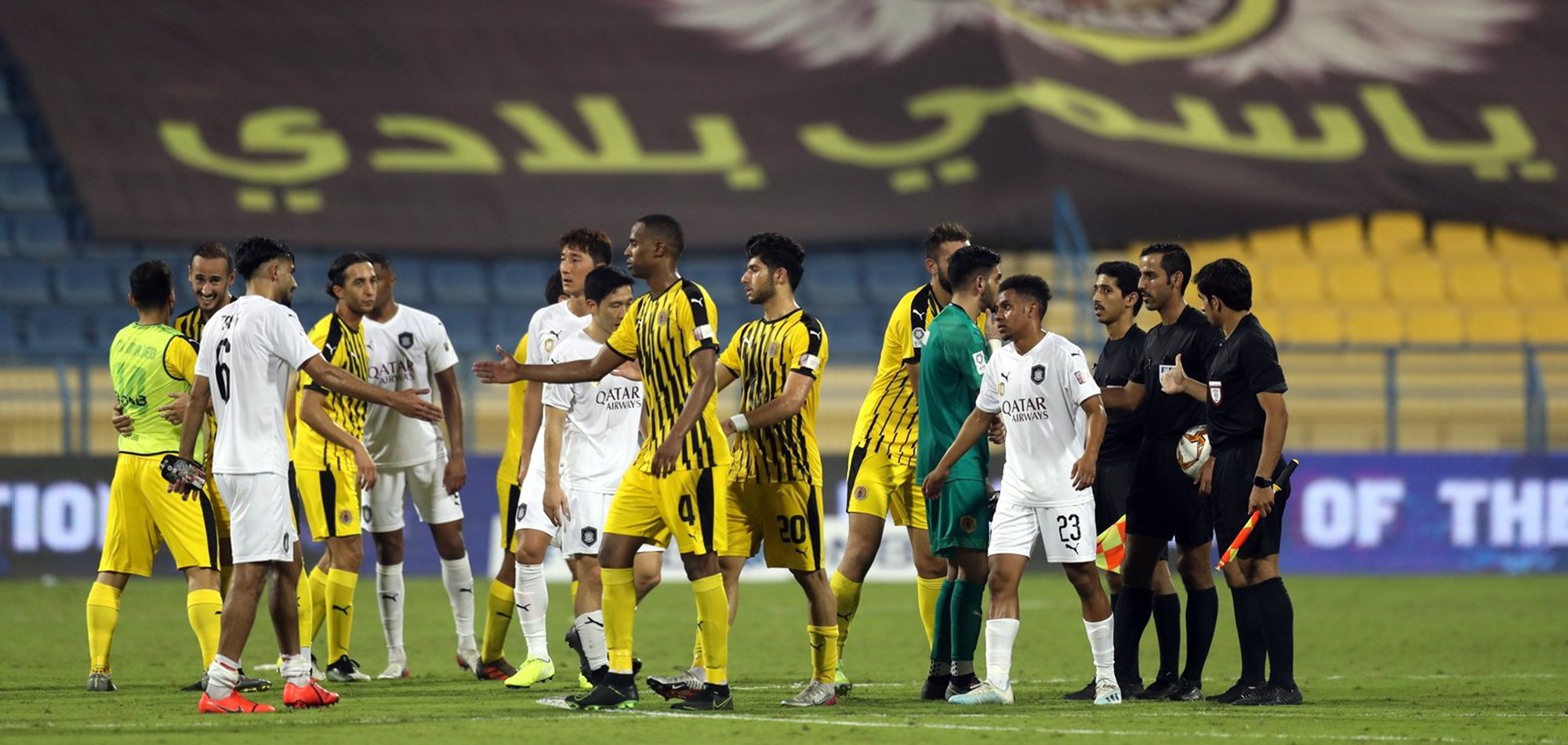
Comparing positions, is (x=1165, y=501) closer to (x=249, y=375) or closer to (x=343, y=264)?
(x=249, y=375)

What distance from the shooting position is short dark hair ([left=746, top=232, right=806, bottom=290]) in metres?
8.72

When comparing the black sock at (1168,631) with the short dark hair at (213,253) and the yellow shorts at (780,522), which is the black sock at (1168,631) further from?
the short dark hair at (213,253)

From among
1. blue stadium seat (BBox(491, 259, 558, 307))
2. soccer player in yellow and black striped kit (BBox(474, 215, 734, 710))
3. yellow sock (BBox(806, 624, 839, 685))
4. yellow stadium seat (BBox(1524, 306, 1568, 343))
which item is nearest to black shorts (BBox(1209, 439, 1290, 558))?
yellow sock (BBox(806, 624, 839, 685))

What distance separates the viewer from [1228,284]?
8.89m

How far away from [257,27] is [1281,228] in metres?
12.9

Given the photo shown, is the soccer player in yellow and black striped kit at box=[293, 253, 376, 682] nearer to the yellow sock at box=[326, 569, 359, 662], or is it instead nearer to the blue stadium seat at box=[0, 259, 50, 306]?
the yellow sock at box=[326, 569, 359, 662]

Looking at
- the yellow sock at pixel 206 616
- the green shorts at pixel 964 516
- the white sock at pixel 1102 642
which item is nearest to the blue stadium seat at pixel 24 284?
the yellow sock at pixel 206 616

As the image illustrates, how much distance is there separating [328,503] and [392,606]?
0.68 meters

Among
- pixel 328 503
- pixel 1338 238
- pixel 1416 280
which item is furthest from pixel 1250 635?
pixel 1338 238

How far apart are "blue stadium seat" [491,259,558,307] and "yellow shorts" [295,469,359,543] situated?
39.3 feet

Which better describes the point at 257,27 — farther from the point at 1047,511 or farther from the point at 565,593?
the point at 1047,511

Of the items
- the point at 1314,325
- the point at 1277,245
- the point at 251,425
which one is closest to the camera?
the point at 251,425

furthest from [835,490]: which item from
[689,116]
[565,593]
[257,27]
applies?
[257,27]

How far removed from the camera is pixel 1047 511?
887cm
